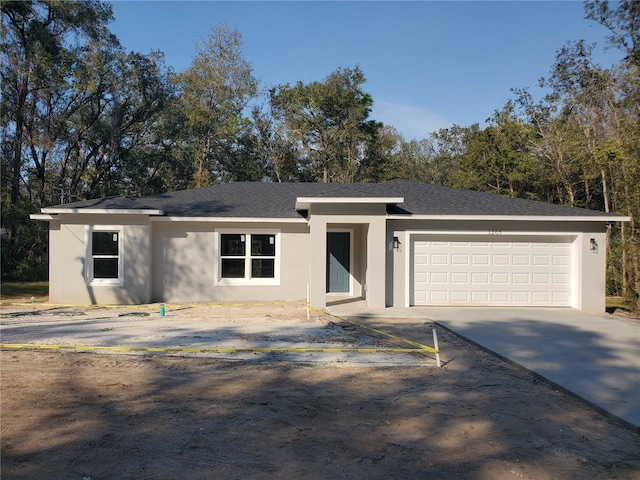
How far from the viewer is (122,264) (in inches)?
542

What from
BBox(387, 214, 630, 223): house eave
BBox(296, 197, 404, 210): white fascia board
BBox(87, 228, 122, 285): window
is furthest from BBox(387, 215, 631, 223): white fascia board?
BBox(87, 228, 122, 285): window

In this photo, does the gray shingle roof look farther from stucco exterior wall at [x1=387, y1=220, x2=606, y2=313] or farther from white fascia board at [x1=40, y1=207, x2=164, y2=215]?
stucco exterior wall at [x1=387, y1=220, x2=606, y2=313]

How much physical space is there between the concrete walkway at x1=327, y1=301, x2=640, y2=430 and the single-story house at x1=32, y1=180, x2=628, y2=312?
818 mm

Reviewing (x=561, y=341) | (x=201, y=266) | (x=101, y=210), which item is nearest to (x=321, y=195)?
(x=201, y=266)

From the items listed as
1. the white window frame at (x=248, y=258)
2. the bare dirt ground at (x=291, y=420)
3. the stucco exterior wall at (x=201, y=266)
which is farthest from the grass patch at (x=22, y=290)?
the bare dirt ground at (x=291, y=420)

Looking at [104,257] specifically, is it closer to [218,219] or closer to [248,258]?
[218,219]

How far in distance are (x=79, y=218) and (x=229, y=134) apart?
19.2m

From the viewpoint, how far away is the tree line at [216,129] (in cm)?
2242

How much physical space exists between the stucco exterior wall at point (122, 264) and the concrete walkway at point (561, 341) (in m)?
6.02

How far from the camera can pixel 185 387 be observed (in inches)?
225

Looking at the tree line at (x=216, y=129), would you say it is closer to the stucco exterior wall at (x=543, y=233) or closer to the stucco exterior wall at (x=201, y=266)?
the stucco exterior wall at (x=543, y=233)

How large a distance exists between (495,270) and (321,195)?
575cm

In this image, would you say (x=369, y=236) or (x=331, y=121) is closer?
(x=369, y=236)

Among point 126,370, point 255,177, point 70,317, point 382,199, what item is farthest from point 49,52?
point 126,370
